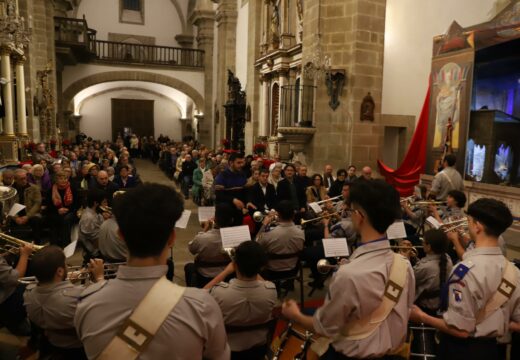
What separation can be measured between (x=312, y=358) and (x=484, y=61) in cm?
727

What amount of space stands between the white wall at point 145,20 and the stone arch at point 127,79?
4563 millimetres

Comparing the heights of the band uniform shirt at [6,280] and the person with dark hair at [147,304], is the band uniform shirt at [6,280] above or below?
below

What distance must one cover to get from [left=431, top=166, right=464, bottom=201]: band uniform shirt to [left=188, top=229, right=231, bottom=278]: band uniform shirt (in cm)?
394

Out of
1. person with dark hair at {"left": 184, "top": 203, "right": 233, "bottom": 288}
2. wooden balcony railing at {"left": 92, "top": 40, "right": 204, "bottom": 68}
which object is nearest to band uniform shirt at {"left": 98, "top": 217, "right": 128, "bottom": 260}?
person with dark hair at {"left": 184, "top": 203, "right": 233, "bottom": 288}

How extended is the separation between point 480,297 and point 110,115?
24.6 meters

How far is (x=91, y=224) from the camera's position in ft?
15.5

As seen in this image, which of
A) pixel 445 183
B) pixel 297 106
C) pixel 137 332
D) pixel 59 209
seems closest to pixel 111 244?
pixel 59 209

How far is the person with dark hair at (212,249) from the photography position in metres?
3.93

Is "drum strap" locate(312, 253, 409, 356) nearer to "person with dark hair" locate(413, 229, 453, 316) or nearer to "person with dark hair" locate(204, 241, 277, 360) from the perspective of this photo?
"person with dark hair" locate(204, 241, 277, 360)

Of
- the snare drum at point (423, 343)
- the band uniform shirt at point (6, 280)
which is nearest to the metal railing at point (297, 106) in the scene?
the snare drum at point (423, 343)

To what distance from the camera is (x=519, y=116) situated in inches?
288

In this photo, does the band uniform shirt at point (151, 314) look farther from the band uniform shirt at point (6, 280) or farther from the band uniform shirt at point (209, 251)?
the band uniform shirt at point (209, 251)

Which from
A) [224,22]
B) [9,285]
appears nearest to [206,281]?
[9,285]

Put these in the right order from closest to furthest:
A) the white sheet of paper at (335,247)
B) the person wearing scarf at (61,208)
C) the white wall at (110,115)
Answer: the white sheet of paper at (335,247)
the person wearing scarf at (61,208)
the white wall at (110,115)
